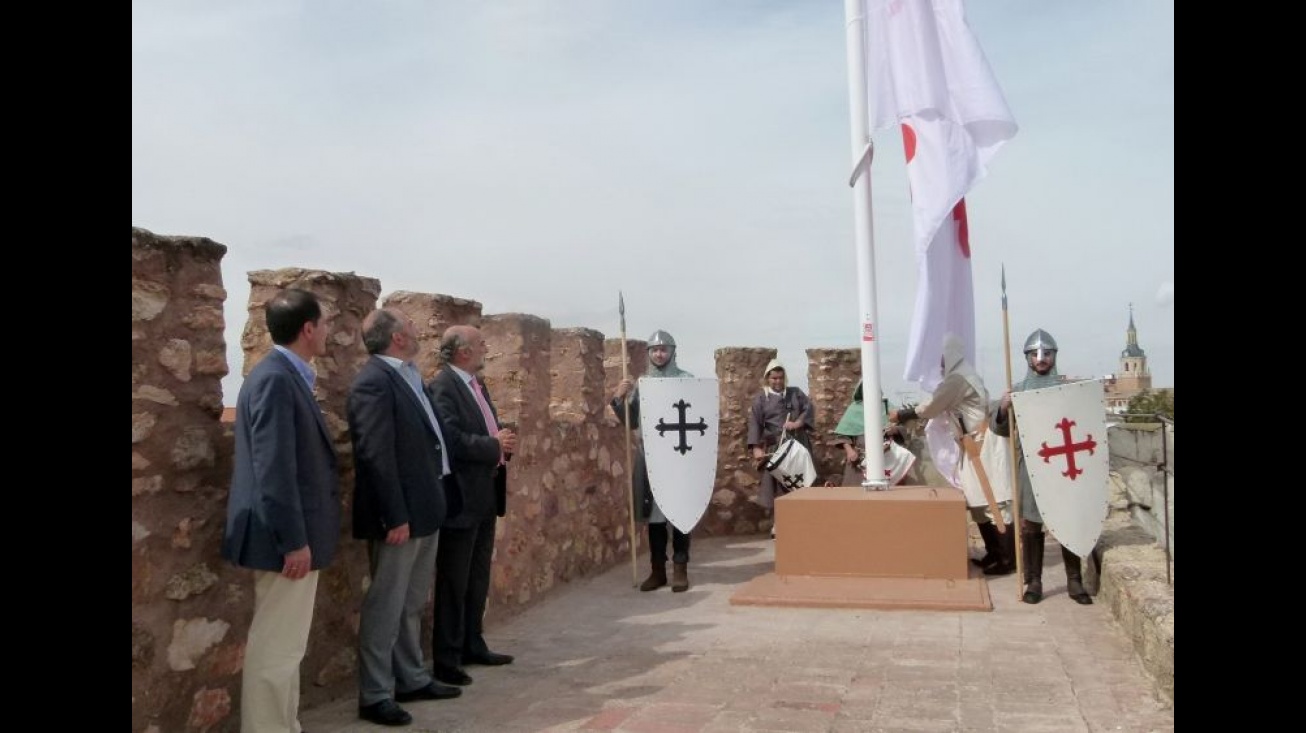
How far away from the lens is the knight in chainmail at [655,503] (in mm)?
7586

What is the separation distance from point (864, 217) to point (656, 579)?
2987 millimetres

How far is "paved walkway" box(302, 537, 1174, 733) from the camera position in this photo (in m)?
4.27

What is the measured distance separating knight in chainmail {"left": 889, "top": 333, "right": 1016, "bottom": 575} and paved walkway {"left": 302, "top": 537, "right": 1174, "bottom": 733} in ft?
2.64

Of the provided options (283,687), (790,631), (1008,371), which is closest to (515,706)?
(283,687)

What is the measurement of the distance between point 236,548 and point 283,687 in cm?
52

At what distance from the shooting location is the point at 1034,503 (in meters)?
6.81

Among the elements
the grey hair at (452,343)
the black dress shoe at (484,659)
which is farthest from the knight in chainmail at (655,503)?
the grey hair at (452,343)

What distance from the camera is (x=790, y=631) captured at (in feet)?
19.6

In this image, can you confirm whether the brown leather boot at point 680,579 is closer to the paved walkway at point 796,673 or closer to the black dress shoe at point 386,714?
the paved walkway at point 796,673

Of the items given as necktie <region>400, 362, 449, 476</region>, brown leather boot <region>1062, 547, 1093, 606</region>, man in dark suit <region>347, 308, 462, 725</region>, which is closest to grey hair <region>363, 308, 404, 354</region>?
man in dark suit <region>347, 308, 462, 725</region>

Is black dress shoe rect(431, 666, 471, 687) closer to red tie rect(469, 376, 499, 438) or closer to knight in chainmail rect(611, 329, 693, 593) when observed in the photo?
red tie rect(469, 376, 499, 438)

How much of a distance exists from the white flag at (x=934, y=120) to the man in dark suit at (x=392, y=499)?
158 inches

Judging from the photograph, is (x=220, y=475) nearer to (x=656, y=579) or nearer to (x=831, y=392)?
(x=656, y=579)

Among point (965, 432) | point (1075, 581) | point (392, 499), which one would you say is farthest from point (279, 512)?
point (965, 432)
